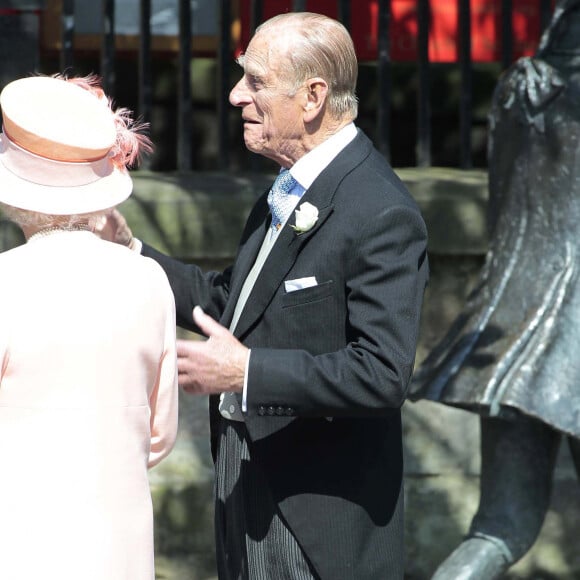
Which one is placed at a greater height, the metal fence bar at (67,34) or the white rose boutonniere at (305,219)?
the metal fence bar at (67,34)

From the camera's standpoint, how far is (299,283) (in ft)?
9.89

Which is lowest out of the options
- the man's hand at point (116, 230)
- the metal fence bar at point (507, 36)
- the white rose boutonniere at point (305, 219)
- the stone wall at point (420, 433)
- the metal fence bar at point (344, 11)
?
the stone wall at point (420, 433)

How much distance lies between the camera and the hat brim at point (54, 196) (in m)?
2.68

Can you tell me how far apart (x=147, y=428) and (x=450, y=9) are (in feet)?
15.1

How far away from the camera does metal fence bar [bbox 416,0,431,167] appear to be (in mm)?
5566

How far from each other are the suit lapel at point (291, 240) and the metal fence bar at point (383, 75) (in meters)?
2.39

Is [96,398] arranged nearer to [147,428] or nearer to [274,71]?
[147,428]

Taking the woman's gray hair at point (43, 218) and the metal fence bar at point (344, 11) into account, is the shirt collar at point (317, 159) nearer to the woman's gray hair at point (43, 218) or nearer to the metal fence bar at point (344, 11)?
the woman's gray hair at point (43, 218)

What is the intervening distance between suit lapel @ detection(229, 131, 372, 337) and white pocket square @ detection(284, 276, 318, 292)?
2 cm

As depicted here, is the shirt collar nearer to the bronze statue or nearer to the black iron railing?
the bronze statue

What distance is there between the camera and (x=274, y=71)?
3094 mm

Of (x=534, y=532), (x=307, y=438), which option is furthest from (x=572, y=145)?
(x=307, y=438)

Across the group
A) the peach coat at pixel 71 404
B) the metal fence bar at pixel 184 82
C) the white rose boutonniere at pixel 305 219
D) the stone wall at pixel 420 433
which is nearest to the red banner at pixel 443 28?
the metal fence bar at pixel 184 82

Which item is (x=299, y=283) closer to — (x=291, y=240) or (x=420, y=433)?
(x=291, y=240)
